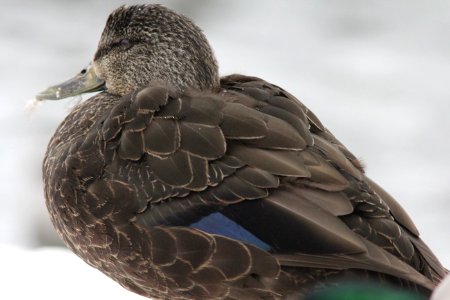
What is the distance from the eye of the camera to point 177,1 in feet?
31.4

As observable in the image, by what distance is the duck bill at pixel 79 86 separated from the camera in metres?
4.53

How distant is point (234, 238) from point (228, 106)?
20.5 inches

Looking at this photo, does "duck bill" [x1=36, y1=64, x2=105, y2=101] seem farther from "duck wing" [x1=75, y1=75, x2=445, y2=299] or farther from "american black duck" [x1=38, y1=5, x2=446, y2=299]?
"duck wing" [x1=75, y1=75, x2=445, y2=299]

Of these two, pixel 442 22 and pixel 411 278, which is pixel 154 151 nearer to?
pixel 411 278

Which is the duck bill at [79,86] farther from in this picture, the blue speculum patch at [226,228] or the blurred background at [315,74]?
the blue speculum patch at [226,228]

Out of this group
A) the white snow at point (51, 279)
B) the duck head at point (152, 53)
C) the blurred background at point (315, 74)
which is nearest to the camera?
the duck head at point (152, 53)

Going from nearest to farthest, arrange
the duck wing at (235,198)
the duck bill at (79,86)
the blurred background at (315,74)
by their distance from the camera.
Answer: the duck wing at (235,198)
the duck bill at (79,86)
the blurred background at (315,74)

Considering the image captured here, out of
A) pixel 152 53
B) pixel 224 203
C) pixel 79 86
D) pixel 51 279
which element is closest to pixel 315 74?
pixel 51 279

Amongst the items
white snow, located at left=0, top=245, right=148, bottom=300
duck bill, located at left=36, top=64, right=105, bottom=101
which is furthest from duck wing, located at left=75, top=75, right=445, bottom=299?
white snow, located at left=0, top=245, right=148, bottom=300

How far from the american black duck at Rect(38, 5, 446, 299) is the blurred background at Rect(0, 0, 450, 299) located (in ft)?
5.02

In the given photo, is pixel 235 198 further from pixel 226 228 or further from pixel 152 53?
pixel 152 53

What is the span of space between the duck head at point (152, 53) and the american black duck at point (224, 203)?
85 millimetres

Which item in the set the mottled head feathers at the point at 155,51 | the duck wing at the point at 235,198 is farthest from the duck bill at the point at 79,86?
the duck wing at the point at 235,198

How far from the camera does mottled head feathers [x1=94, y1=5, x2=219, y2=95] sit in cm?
422
